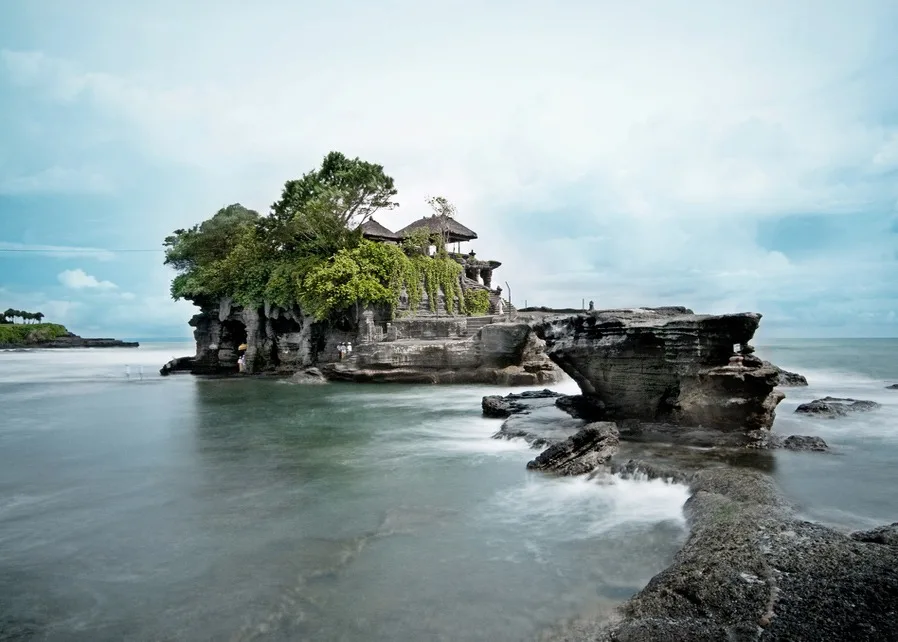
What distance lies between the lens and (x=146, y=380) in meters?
26.6

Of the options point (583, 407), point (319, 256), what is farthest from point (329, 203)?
point (583, 407)

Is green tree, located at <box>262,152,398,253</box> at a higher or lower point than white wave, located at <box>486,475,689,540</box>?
higher

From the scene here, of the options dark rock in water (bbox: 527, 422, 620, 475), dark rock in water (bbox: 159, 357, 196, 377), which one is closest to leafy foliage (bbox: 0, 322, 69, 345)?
dark rock in water (bbox: 159, 357, 196, 377)

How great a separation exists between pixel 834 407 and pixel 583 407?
642 cm

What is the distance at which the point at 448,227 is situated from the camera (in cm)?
3047

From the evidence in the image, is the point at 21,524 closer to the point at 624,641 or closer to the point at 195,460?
the point at 195,460

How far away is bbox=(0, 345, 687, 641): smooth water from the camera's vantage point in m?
4.07

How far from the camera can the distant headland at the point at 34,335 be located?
71.7 meters

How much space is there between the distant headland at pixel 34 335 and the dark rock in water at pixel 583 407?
3312 inches

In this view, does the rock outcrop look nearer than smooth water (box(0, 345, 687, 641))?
No

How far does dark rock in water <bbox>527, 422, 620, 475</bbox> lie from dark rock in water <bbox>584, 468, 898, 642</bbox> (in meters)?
2.61

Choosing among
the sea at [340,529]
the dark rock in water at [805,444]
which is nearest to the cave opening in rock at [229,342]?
the sea at [340,529]

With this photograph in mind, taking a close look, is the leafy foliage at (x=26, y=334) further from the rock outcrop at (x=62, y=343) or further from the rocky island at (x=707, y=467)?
the rocky island at (x=707, y=467)

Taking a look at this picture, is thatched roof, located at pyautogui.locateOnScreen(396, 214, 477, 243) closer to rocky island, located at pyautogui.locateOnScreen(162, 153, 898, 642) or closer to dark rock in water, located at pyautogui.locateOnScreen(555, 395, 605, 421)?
rocky island, located at pyautogui.locateOnScreen(162, 153, 898, 642)
